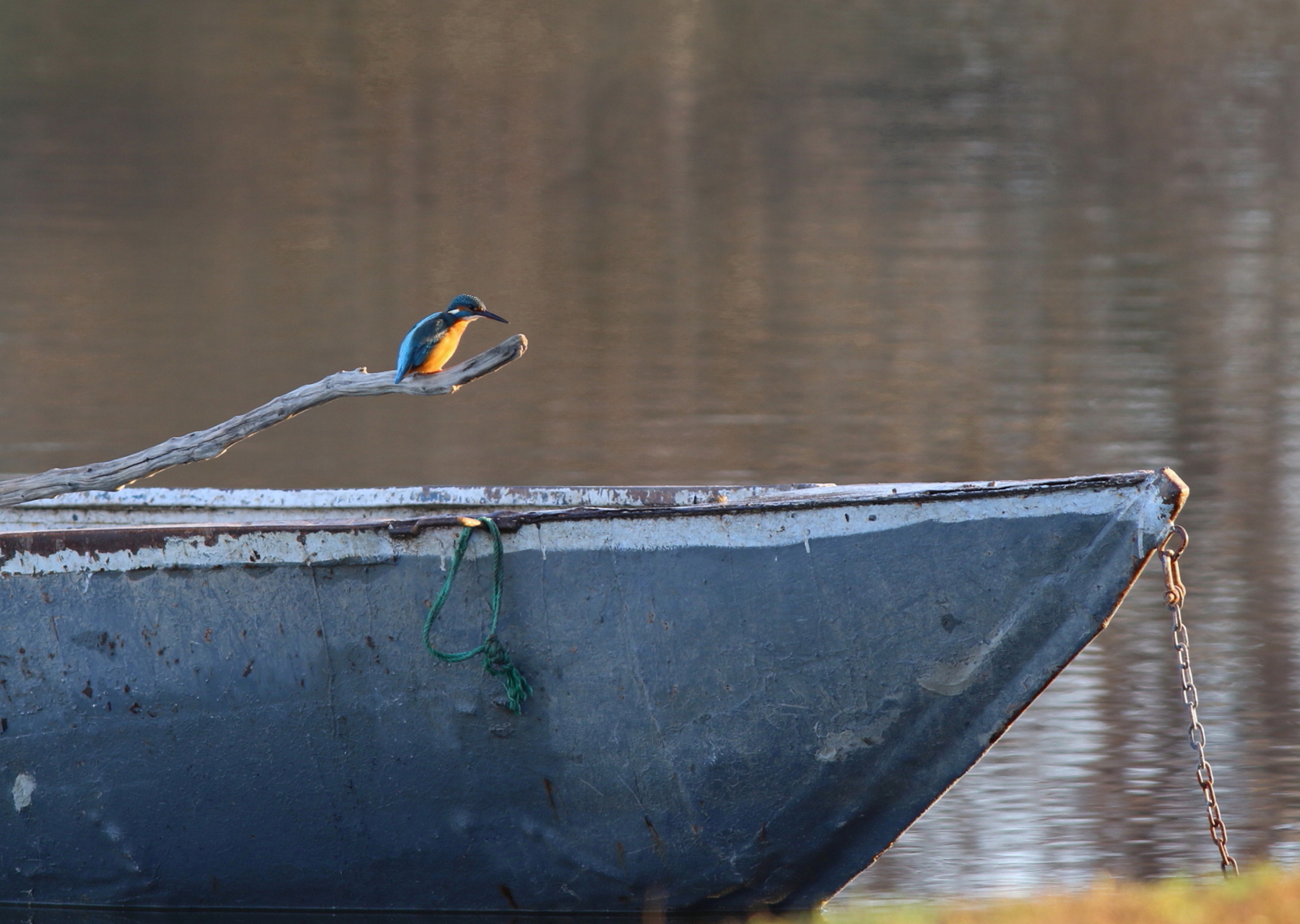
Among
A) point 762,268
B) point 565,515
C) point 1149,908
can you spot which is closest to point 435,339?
point 565,515

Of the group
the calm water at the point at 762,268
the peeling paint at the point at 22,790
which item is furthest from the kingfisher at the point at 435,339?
the calm water at the point at 762,268

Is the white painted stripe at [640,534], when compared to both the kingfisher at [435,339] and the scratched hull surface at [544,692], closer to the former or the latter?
the scratched hull surface at [544,692]

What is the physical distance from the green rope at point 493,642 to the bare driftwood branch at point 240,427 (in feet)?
1.39

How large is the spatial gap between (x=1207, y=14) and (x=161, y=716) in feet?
157

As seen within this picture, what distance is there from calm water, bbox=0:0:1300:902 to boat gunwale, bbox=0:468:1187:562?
5.01 feet

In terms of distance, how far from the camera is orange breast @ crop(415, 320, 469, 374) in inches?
198

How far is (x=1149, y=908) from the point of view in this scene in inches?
157

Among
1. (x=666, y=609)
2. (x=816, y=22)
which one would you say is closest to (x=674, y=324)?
(x=666, y=609)

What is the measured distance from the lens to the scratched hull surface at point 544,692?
4.66 meters

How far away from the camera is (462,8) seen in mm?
50375

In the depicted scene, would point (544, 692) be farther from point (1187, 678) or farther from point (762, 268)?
point (762, 268)

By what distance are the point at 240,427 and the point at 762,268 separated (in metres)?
16.7

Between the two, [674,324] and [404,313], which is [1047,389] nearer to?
[674,324]

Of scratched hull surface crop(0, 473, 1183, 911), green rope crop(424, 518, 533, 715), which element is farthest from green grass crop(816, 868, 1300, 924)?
green rope crop(424, 518, 533, 715)
